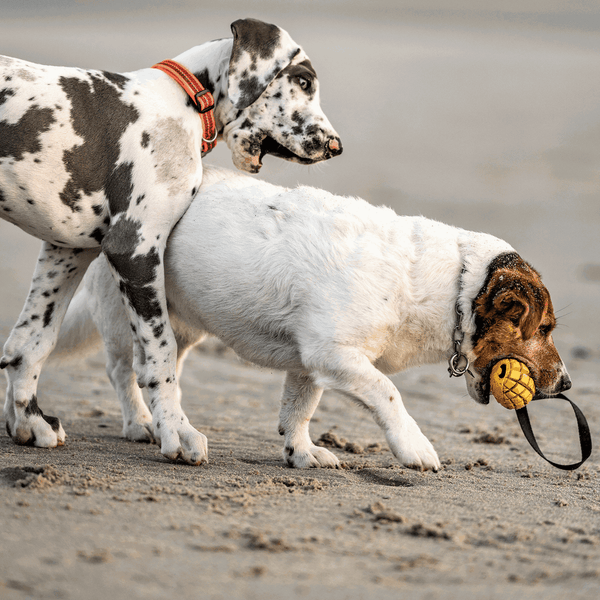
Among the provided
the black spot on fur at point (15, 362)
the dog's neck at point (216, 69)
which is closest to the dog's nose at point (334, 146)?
the dog's neck at point (216, 69)

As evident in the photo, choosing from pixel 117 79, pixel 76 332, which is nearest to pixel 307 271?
pixel 117 79

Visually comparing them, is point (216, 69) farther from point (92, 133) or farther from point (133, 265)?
point (133, 265)

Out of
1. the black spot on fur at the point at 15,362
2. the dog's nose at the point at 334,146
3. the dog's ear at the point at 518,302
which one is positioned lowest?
the black spot on fur at the point at 15,362

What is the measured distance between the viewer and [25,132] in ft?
12.1

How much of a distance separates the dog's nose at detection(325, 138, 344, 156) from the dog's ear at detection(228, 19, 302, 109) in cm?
53

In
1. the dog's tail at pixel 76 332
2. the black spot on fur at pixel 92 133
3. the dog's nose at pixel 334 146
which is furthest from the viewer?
the dog's tail at pixel 76 332

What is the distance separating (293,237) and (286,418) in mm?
1137

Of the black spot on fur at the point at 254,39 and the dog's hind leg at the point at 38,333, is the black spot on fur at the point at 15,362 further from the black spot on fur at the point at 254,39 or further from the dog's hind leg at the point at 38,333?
the black spot on fur at the point at 254,39

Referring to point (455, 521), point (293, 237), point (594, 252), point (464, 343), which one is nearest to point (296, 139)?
point (293, 237)

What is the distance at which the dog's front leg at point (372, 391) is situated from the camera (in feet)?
11.5

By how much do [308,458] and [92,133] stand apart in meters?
2.15

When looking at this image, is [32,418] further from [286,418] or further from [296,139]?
[296,139]

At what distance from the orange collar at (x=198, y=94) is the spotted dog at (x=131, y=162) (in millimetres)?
54

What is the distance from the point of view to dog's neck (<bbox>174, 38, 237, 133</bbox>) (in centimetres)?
432
